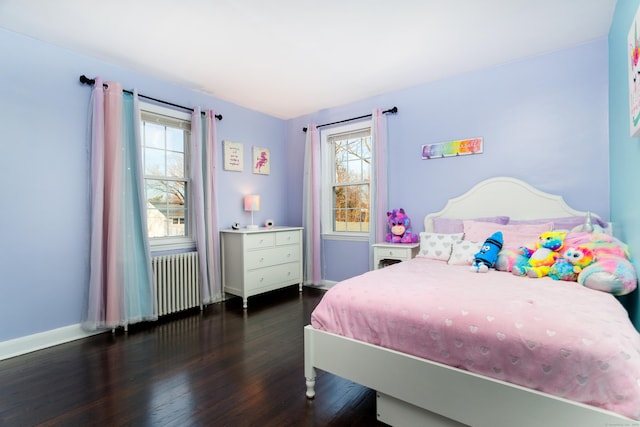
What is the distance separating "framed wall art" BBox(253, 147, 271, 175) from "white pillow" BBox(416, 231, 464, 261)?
247 cm

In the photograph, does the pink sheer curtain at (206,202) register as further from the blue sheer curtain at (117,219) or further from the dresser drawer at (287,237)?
the dresser drawer at (287,237)

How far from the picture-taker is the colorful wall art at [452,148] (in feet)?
10.6

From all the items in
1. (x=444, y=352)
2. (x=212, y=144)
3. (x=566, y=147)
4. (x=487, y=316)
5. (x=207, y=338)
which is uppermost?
(x=212, y=144)

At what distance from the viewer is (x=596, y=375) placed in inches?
43.1

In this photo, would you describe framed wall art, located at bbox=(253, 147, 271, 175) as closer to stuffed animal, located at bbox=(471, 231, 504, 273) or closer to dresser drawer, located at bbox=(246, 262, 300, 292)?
dresser drawer, located at bbox=(246, 262, 300, 292)

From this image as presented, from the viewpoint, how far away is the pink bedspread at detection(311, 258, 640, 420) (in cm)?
110

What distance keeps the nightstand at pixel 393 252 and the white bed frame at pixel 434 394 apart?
175 cm

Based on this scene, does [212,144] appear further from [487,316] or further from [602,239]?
[602,239]

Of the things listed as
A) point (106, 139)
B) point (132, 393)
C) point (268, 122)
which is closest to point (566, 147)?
point (268, 122)

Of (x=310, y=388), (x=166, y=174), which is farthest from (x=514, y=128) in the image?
(x=166, y=174)

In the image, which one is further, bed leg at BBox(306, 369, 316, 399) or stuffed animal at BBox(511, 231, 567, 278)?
stuffed animal at BBox(511, 231, 567, 278)

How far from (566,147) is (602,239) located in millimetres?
1109

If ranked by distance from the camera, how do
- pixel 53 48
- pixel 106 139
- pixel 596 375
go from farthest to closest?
pixel 106 139, pixel 53 48, pixel 596 375

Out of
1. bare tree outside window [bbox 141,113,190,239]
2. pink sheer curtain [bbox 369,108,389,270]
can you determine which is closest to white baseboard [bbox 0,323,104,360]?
bare tree outside window [bbox 141,113,190,239]
